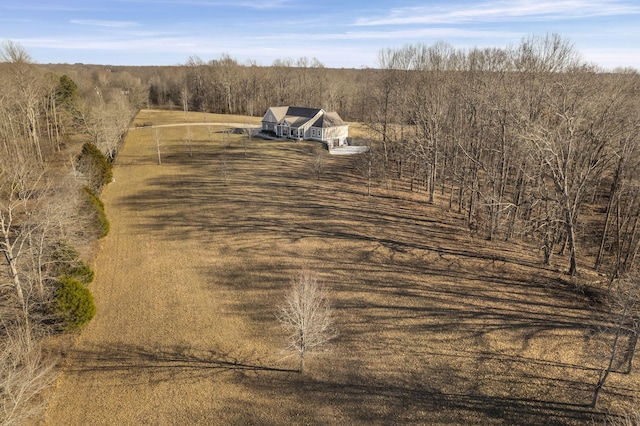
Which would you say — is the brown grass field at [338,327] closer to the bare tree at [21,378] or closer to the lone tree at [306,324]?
the lone tree at [306,324]

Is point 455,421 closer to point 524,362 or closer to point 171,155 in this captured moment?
point 524,362

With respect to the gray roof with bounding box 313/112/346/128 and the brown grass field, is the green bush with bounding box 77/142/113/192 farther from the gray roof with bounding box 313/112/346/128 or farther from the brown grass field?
the gray roof with bounding box 313/112/346/128

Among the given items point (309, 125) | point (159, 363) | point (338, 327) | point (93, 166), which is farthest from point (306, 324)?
point (309, 125)

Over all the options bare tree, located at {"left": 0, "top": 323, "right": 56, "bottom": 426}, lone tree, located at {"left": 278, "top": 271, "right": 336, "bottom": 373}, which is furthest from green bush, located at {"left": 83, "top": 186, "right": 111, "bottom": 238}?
lone tree, located at {"left": 278, "top": 271, "right": 336, "bottom": 373}

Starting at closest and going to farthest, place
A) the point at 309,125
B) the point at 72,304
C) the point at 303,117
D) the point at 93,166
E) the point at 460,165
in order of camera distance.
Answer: the point at 72,304
the point at 93,166
the point at 460,165
the point at 309,125
the point at 303,117

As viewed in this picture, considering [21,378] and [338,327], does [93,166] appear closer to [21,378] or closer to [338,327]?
[21,378]
